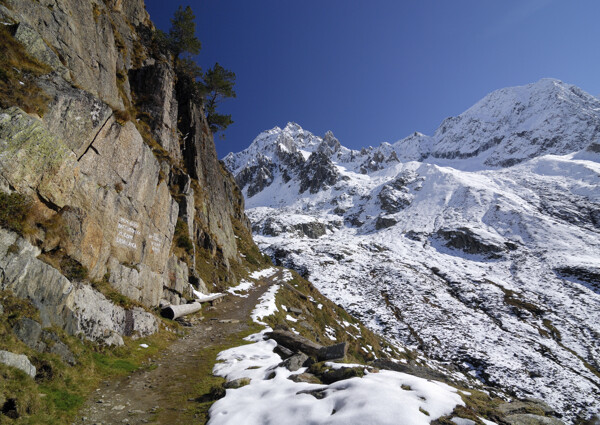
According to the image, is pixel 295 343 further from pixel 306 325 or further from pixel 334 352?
pixel 306 325

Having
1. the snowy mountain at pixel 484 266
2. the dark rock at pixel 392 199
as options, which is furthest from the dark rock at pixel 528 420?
the dark rock at pixel 392 199

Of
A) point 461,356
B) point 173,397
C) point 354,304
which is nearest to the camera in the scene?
point 173,397

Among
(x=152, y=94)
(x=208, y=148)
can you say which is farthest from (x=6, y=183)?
(x=208, y=148)

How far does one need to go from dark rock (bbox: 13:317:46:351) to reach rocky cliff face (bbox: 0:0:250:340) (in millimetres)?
735

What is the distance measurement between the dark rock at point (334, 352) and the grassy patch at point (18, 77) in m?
16.2

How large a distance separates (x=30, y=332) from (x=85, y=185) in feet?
24.8

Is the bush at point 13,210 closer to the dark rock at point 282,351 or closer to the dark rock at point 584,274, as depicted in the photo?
the dark rock at point 282,351

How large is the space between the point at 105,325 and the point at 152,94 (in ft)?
83.8

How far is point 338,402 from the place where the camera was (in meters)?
8.02

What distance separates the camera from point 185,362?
13.8 metres

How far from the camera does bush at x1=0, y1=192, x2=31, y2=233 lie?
9.63m

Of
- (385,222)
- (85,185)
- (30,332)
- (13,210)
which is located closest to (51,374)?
(30,332)

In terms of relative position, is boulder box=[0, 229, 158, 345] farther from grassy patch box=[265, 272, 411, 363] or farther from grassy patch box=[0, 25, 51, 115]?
grassy patch box=[265, 272, 411, 363]

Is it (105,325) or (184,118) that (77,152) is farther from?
(184,118)
